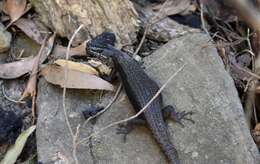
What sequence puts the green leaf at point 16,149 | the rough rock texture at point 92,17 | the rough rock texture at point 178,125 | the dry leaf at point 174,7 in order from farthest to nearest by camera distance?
the dry leaf at point 174,7 → the rough rock texture at point 92,17 → the green leaf at point 16,149 → the rough rock texture at point 178,125

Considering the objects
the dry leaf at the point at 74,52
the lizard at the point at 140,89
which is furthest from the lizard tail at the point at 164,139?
the dry leaf at the point at 74,52

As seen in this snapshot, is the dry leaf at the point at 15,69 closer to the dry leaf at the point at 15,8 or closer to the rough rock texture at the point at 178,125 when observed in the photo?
the rough rock texture at the point at 178,125

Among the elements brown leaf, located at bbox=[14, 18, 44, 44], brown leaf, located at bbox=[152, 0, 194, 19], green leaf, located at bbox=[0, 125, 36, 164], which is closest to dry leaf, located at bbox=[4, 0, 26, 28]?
brown leaf, located at bbox=[14, 18, 44, 44]

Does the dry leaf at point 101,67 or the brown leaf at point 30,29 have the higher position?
the brown leaf at point 30,29

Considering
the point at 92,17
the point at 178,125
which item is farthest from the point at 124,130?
the point at 92,17

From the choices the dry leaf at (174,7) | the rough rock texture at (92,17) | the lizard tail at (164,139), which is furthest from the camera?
the dry leaf at (174,7)

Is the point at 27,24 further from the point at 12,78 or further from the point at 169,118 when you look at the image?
the point at 169,118
